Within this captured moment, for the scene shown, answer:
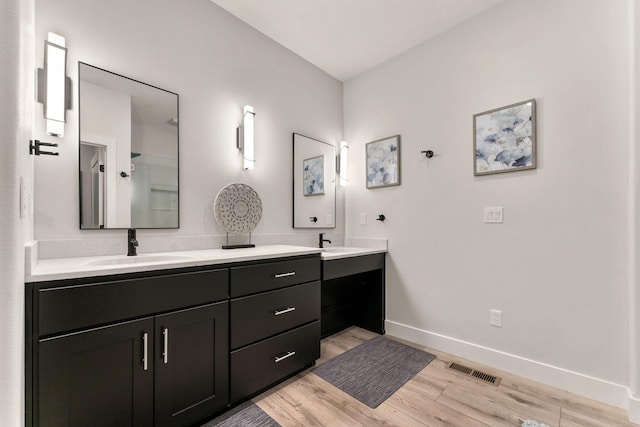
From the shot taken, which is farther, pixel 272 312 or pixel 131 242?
pixel 272 312

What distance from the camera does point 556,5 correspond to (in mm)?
1918

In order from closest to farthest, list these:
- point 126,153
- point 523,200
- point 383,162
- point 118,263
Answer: point 118,263
point 126,153
point 523,200
point 383,162

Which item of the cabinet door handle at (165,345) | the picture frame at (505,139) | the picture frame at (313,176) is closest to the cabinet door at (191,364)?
the cabinet door handle at (165,345)

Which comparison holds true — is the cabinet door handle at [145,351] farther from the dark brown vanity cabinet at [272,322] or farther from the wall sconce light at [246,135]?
the wall sconce light at [246,135]

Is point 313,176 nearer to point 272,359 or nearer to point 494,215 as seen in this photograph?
point 494,215

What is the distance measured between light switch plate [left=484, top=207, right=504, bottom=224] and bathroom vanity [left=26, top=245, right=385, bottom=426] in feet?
4.48

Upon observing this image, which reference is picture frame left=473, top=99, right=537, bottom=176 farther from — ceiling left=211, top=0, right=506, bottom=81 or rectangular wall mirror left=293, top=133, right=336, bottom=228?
rectangular wall mirror left=293, top=133, right=336, bottom=228

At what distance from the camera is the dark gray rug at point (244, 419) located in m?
1.51

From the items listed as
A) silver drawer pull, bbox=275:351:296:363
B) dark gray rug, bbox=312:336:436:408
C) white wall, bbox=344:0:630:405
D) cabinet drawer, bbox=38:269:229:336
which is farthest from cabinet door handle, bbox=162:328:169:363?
white wall, bbox=344:0:630:405

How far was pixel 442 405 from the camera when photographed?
169 cm

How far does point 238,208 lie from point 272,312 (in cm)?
90

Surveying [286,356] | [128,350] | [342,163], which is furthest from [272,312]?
[342,163]

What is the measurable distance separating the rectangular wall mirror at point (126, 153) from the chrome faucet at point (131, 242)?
113 millimetres

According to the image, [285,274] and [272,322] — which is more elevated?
[285,274]
